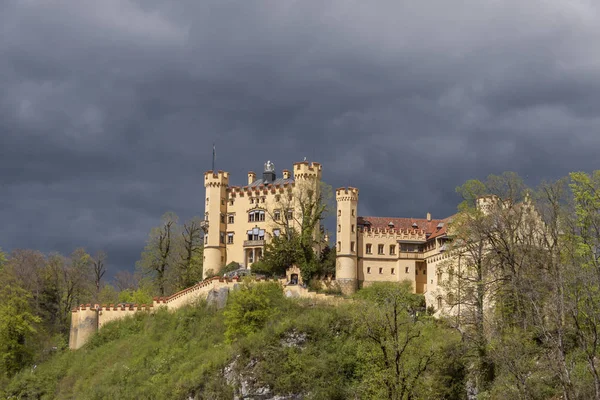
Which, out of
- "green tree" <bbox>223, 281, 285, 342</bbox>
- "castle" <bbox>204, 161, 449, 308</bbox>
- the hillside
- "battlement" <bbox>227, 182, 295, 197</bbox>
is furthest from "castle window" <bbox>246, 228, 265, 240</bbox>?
"green tree" <bbox>223, 281, 285, 342</bbox>

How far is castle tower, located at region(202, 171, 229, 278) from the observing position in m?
83.6

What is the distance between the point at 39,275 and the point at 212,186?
21112 mm

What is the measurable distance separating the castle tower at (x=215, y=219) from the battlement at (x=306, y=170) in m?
8.26

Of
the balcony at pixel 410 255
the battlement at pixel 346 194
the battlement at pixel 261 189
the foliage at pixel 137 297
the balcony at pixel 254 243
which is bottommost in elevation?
the foliage at pixel 137 297

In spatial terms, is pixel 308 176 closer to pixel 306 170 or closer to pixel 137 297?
pixel 306 170

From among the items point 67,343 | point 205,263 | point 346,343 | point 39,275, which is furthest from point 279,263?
point 39,275

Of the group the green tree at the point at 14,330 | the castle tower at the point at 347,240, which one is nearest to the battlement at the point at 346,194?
the castle tower at the point at 347,240

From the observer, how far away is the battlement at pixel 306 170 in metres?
81.0

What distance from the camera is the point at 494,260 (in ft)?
181

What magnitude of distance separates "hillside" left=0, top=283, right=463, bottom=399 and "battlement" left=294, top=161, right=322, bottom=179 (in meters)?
12.7

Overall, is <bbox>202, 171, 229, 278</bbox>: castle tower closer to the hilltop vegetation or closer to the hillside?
the hilltop vegetation

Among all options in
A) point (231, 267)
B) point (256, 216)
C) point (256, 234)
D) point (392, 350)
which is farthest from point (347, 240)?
point (392, 350)

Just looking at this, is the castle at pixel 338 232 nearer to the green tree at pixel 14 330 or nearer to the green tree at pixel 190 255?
the green tree at pixel 190 255

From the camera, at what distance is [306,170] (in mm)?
81000
